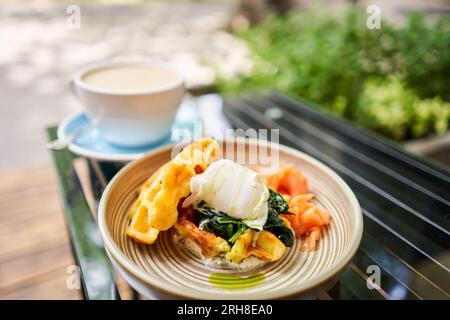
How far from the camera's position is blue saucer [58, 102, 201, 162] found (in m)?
1.09

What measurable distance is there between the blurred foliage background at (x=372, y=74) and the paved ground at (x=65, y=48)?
68 centimetres

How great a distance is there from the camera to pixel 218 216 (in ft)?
2.43

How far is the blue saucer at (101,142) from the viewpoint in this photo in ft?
3.57

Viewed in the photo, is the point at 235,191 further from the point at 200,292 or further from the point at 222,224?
the point at 200,292

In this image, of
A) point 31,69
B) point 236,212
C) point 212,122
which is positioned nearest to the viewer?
point 236,212

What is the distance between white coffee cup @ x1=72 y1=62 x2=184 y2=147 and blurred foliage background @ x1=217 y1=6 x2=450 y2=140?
3.80 feet

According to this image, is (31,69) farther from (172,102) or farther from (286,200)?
(286,200)

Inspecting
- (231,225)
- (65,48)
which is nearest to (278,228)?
(231,225)

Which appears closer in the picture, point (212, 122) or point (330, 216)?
point (330, 216)

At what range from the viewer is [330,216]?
81 cm

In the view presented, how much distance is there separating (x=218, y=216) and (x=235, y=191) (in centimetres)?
6

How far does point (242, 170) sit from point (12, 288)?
96 cm

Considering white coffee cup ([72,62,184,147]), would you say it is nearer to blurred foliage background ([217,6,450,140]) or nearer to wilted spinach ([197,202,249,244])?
wilted spinach ([197,202,249,244])
